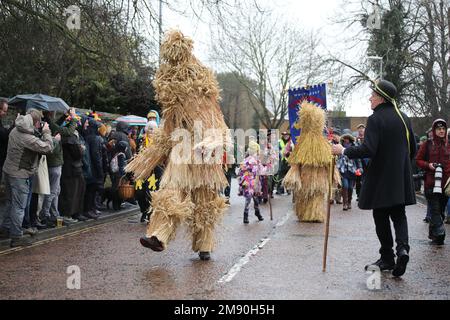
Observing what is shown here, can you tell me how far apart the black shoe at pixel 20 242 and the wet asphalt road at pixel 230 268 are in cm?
32

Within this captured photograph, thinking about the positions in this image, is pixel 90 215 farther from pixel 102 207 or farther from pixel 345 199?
pixel 345 199

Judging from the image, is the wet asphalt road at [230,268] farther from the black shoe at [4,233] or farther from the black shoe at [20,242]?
the black shoe at [4,233]

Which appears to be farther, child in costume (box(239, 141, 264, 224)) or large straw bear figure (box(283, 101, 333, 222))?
large straw bear figure (box(283, 101, 333, 222))

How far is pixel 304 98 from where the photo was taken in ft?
43.6

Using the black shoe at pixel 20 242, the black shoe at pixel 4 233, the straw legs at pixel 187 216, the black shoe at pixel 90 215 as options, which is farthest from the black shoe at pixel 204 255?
the black shoe at pixel 90 215

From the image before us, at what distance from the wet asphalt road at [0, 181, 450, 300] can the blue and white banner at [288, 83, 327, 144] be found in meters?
3.18

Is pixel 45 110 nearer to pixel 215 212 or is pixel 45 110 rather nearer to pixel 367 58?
pixel 215 212

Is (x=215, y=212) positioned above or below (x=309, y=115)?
below

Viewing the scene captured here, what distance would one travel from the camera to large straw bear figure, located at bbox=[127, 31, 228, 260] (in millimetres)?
7594

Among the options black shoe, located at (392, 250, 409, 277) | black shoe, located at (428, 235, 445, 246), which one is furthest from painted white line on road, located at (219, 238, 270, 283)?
black shoe, located at (428, 235, 445, 246)

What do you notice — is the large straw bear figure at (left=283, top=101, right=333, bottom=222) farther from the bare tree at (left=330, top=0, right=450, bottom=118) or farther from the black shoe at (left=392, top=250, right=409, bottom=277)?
the bare tree at (left=330, top=0, right=450, bottom=118)

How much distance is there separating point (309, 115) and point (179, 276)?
6.77 metres

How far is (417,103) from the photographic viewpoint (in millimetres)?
33188
